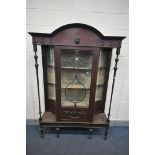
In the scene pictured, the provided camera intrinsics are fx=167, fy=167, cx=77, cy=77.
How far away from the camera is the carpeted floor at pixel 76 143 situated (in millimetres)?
1972

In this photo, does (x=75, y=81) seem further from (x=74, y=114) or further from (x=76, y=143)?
(x=76, y=143)

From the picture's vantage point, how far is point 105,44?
1858 millimetres

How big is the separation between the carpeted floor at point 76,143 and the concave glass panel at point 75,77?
19.1 inches

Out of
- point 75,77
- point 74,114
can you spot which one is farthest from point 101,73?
point 74,114

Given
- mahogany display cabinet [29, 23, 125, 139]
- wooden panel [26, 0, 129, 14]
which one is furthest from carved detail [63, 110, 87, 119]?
wooden panel [26, 0, 129, 14]

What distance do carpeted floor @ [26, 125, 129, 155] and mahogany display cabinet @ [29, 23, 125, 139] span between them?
128mm

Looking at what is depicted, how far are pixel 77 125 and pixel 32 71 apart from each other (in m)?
0.96

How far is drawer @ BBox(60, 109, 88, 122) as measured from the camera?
2.06m

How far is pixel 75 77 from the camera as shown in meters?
2.01

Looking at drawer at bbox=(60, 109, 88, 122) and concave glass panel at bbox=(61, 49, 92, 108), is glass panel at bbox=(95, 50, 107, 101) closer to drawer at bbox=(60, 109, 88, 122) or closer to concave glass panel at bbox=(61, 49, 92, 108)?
concave glass panel at bbox=(61, 49, 92, 108)
